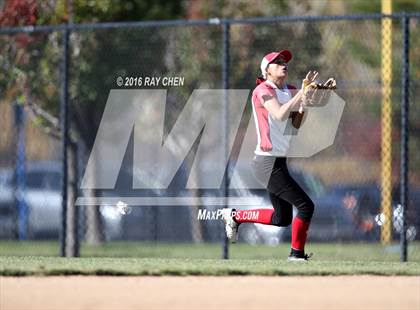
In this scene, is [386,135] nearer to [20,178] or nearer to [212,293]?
[20,178]

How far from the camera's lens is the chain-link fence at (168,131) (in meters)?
16.1

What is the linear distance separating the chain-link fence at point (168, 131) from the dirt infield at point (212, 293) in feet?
20.9

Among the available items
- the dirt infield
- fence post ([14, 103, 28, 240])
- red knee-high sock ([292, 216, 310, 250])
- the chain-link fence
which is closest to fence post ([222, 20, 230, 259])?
the chain-link fence

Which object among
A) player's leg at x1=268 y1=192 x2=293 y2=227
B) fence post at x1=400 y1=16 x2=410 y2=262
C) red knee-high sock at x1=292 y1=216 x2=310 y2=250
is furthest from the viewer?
fence post at x1=400 y1=16 x2=410 y2=262

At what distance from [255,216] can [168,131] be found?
5.50 m

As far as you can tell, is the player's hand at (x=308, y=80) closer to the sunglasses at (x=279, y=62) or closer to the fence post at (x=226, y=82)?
the sunglasses at (x=279, y=62)

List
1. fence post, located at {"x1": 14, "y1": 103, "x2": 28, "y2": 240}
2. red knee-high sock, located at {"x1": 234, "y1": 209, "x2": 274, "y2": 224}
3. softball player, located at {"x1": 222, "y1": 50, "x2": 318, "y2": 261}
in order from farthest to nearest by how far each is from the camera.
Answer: fence post, located at {"x1": 14, "y1": 103, "x2": 28, "y2": 240}
red knee-high sock, located at {"x1": 234, "y1": 209, "x2": 274, "y2": 224}
softball player, located at {"x1": 222, "y1": 50, "x2": 318, "y2": 261}

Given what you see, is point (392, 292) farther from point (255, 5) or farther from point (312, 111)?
point (255, 5)

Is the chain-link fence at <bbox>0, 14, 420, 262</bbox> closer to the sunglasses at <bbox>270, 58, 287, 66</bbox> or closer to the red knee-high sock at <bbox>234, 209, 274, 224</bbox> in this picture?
the red knee-high sock at <bbox>234, 209, 274, 224</bbox>
